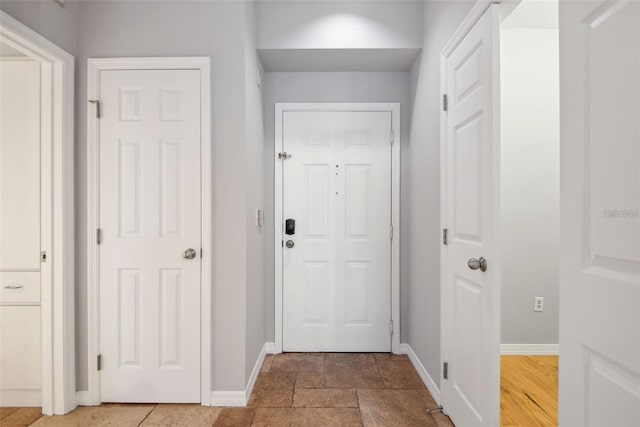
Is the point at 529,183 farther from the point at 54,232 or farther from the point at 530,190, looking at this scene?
the point at 54,232

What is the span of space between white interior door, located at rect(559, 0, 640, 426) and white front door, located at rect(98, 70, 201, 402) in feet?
6.10

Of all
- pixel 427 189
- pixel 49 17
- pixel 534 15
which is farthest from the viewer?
pixel 534 15

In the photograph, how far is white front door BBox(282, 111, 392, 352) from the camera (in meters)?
2.89

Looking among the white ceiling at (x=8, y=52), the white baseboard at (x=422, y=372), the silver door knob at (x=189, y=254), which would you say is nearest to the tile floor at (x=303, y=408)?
the white baseboard at (x=422, y=372)

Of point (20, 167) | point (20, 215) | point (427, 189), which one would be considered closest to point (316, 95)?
point (427, 189)

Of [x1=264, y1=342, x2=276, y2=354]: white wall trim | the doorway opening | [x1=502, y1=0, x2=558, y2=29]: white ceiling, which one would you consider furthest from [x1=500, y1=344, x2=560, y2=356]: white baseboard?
Answer: [x1=502, y1=0, x2=558, y2=29]: white ceiling

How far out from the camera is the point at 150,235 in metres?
2.12

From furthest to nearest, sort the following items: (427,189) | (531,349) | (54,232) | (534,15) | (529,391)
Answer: (531,349) → (534,15) → (427,189) → (529,391) → (54,232)

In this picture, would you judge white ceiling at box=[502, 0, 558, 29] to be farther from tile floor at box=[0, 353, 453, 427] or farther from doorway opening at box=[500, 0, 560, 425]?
tile floor at box=[0, 353, 453, 427]

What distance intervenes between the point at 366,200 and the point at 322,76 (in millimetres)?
1131

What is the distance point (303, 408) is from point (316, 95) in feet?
7.76

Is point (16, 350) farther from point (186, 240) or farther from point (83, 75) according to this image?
point (83, 75)

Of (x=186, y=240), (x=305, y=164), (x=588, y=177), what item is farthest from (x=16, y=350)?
(x=588, y=177)

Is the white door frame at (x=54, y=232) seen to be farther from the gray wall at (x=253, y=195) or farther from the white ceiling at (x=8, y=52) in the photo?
the gray wall at (x=253, y=195)
